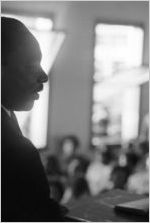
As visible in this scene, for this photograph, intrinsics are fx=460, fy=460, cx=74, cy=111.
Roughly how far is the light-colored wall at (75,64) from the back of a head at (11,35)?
329cm

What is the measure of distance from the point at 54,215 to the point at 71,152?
331cm

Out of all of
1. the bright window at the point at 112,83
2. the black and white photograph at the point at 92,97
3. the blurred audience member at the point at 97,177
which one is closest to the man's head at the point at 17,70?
the black and white photograph at the point at 92,97

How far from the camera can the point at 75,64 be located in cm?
417

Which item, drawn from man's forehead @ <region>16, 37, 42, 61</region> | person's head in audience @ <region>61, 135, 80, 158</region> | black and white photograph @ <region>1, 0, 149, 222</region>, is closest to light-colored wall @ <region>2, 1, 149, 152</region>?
black and white photograph @ <region>1, 0, 149, 222</region>

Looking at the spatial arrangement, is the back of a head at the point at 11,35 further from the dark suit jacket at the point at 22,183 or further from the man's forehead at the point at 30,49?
the dark suit jacket at the point at 22,183

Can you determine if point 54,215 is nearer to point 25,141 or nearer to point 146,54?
point 25,141

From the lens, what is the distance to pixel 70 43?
413 centimetres

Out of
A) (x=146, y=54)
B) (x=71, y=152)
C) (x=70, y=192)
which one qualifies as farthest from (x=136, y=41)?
(x=70, y=192)

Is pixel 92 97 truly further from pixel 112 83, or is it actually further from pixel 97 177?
pixel 97 177

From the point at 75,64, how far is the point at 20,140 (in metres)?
3.51

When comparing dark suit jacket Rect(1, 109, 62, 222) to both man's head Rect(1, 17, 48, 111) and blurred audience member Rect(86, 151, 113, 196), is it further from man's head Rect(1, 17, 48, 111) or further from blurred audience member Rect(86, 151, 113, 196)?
blurred audience member Rect(86, 151, 113, 196)

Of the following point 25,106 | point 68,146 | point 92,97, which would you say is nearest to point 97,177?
point 68,146

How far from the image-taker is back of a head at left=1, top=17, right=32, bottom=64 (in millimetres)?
729

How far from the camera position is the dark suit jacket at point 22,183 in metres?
0.67
